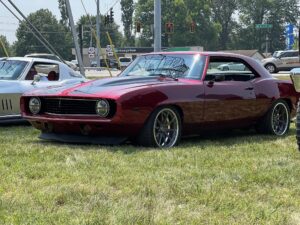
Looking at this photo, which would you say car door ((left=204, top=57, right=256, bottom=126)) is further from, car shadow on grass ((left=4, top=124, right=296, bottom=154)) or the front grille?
the front grille

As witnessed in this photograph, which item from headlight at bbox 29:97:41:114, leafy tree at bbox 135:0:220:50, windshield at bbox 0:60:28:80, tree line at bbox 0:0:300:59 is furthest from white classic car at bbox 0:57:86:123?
tree line at bbox 0:0:300:59


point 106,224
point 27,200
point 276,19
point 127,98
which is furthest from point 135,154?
point 276,19

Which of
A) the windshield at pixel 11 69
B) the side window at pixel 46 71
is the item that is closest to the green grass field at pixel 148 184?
the windshield at pixel 11 69

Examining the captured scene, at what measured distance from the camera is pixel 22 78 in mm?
9148

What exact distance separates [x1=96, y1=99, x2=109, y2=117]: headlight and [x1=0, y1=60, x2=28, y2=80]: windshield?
327 centimetres

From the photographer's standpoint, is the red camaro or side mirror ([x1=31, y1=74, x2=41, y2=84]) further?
side mirror ([x1=31, y1=74, x2=41, y2=84])

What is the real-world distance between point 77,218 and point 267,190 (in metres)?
1.55

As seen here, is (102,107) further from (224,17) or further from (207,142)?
(224,17)

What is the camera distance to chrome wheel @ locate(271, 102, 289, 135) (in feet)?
26.9

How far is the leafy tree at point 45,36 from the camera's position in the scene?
108312 millimetres

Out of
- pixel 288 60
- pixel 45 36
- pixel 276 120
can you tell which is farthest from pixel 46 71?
pixel 45 36

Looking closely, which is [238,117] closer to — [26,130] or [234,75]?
[234,75]

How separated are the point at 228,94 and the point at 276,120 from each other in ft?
4.11

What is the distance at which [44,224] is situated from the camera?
3365mm
